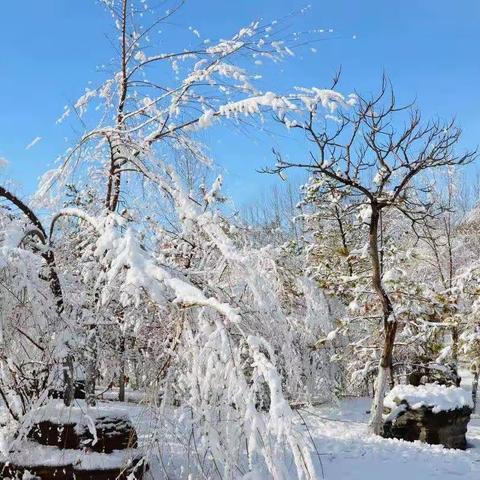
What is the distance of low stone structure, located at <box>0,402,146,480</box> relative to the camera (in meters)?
4.77

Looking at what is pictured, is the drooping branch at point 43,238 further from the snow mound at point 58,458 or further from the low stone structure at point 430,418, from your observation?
the low stone structure at point 430,418

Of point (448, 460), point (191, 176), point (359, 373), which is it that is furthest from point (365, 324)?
point (191, 176)

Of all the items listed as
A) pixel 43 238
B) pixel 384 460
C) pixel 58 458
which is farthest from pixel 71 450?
pixel 384 460

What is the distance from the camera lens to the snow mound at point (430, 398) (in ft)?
35.0

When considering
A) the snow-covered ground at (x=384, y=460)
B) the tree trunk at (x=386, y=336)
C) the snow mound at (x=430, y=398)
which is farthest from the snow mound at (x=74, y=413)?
the snow mound at (x=430, y=398)

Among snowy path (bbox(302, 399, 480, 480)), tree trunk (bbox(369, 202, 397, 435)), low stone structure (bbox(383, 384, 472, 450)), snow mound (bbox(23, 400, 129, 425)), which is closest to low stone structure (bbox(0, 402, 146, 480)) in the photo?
snow mound (bbox(23, 400, 129, 425))

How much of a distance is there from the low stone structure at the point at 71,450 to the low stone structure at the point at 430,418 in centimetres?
718

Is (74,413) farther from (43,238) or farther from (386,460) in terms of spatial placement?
(386,460)

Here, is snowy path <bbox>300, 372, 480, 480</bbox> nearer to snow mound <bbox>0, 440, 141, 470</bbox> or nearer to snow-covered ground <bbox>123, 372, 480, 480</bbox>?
snow-covered ground <bbox>123, 372, 480, 480</bbox>

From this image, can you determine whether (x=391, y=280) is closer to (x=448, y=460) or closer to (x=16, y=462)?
(x=448, y=460)

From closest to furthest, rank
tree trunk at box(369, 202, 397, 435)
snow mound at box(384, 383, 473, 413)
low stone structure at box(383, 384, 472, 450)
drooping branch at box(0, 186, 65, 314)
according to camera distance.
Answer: drooping branch at box(0, 186, 65, 314), tree trunk at box(369, 202, 397, 435), low stone structure at box(383, 384, 472, 450), snow mound at box(384, 383, 473, 413)

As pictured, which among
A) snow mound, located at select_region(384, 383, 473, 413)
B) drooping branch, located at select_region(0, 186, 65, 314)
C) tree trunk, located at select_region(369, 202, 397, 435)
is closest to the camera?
drooping branch, located at select_region(0, 186, 65, 314)

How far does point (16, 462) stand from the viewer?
483 cm

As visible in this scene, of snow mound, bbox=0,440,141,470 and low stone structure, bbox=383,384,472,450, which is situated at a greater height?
snow mound, bbox=0,440,141,470
